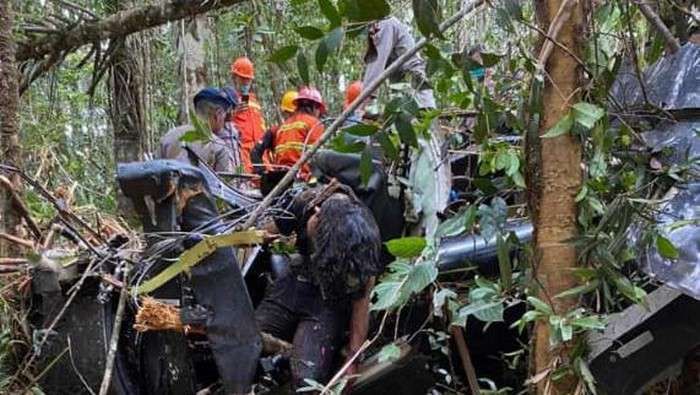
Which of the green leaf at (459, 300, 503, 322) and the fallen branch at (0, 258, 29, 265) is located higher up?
the fallen branch at (0, 258, 29, 265)

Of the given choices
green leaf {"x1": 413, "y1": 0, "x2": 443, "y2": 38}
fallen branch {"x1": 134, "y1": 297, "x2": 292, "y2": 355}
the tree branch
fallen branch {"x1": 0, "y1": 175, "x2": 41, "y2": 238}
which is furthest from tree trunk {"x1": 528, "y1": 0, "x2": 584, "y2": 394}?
the tree branch

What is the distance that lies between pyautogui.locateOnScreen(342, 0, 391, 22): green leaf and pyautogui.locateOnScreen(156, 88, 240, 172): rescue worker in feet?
11.5

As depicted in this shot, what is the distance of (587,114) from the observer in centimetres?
233

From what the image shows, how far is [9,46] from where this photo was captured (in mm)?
4898

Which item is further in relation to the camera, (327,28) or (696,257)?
(696,257)

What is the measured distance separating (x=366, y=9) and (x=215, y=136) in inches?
149

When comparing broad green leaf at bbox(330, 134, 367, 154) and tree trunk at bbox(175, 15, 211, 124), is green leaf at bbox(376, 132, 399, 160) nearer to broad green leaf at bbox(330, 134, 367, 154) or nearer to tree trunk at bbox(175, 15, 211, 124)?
broad green leaf at bbox(330, 134, 367, 154)

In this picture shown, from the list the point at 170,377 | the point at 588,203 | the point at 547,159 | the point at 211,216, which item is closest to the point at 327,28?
the point at 547,159

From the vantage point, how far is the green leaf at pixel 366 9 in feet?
7.29

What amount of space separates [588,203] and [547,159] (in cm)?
17

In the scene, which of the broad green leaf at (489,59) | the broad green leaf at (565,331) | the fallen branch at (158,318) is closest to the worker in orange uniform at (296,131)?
the fallen branch at (158,318)

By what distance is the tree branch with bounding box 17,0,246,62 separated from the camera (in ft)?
22.2

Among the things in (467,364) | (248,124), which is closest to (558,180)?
(467,364)

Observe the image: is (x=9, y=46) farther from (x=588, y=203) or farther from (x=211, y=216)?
(x=588, y=203)
